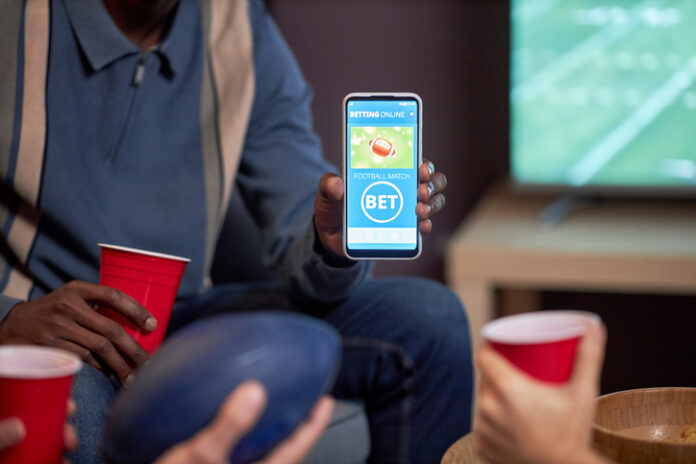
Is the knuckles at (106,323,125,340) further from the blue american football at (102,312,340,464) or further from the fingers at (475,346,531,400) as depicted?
the fingers at (475,346,531,400)

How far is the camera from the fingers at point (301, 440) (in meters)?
0.66

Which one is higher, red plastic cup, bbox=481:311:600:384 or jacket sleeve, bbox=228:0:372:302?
jacket sleeve, bbox=228:0:372:302

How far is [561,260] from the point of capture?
1.83 m

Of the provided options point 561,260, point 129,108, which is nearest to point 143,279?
point 129,108

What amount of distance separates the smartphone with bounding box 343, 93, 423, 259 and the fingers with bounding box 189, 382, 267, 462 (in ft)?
1.64

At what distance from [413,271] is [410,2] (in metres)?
0.74

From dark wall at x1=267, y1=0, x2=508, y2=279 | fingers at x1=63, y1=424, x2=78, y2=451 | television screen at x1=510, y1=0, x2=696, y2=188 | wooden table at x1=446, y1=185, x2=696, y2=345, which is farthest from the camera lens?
dark wall at x1=267, y1=0, x2=508, y2=279

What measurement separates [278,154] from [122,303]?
60 cm

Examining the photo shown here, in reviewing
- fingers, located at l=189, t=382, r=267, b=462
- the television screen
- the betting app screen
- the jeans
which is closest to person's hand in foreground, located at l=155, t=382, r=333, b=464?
fingers, located at l=189, t=382, r=267, b=462

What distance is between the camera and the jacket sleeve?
1.47 meters

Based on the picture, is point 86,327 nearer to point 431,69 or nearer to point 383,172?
point 383,172

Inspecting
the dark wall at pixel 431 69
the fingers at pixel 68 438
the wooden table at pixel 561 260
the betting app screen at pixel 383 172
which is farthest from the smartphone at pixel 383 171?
the dark wall at pixel 431 69

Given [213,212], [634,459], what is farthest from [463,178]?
[634,459]

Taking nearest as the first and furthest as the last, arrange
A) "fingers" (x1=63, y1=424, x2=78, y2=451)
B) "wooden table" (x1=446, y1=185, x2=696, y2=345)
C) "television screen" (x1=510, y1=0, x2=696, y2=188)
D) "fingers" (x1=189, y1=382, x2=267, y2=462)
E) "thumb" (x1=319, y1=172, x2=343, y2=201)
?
"fingers" (x1=189, y1=382, x2=267, y2=462) → "fingers" (x1=63, y1=424, x2=78, y2=451) → "thumb" (x1=319, y1=172, x2=343, y2=201) → "wooden table" (x1=446, y1=185, x2=696, y2=345) → "television screen" (x1=510, y1=0, x2=696, y2=188)
